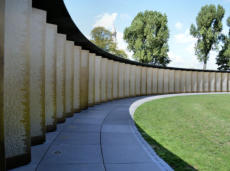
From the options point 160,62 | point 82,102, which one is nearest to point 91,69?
point 82,102

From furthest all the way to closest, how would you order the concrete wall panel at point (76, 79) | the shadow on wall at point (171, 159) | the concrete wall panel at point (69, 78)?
the concrete wall panel at point (76, 79), the concrete wall panel at point (69, 78), the shadow on wall at point (171, 159)

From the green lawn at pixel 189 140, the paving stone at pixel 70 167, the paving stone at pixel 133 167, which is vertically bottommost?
the green lawn at pixel 189 140

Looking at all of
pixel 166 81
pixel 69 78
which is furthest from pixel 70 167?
pixel 166 81

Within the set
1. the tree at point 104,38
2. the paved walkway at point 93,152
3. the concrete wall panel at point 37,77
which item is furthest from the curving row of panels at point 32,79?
the tree at point 104,38

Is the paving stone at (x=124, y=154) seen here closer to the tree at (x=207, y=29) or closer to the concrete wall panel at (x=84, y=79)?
the concrete wall panel at (x=84, y=79)

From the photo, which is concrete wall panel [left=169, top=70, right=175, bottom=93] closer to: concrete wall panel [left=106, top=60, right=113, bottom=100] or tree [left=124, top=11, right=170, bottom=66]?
tree [left=124, top=11, right=170, bottom=66]

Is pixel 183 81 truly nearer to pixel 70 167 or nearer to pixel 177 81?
pixel 177 81

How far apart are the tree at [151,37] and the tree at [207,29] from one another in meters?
7.51

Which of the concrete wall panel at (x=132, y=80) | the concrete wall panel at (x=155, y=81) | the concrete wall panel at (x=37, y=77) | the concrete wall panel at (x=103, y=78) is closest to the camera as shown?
the concrete wall panel at (x=37, y=77)

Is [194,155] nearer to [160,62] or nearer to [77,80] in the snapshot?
[77,80]

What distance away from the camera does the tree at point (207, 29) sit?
144ft

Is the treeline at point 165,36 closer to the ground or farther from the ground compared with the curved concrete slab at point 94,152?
farther from the ground

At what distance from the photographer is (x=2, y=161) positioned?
145 inches

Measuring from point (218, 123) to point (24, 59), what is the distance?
449 inches
